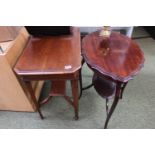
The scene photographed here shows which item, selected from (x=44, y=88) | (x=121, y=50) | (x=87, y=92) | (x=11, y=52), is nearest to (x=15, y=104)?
(x=44, y=88)

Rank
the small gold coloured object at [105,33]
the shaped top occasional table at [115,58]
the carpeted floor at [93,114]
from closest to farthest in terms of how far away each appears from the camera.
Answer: the shaped top occasional table at [115,58], the small gold coloured object at [105,33], the carpeted floor at [93,114]

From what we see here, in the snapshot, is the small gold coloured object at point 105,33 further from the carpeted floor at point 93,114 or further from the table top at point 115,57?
the carpeted floor at point 93,114

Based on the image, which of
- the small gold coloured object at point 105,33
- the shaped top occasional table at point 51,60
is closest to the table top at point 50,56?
the shaped top occasional table at point 51,60

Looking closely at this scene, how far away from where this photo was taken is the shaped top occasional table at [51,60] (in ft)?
2.88

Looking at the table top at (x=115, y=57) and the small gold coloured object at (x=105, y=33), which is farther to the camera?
the small gold coloured object at (x=105, y=33)

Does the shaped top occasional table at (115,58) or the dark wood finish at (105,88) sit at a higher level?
the shaped top occasional table at (115,58)

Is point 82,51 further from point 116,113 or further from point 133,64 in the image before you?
point 116,113

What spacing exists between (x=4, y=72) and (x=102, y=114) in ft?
2.96

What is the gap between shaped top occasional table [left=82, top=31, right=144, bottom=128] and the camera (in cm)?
79

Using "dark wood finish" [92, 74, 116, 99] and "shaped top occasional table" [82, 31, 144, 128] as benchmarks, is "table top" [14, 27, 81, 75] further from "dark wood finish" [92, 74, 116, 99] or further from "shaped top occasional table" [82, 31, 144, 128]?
"dark wood finish" [92, 74, 116, 99]

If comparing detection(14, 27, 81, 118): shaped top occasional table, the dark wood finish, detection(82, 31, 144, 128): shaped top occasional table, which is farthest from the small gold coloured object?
the dark wood finish

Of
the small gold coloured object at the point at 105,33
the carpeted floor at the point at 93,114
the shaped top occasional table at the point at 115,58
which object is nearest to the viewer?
the shaped top occasional table at the point at 115,58

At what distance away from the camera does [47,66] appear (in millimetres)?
901

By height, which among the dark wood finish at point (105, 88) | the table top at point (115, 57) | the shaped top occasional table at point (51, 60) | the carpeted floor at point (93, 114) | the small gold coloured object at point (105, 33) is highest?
the small gold coloured object at point (105, 33)
